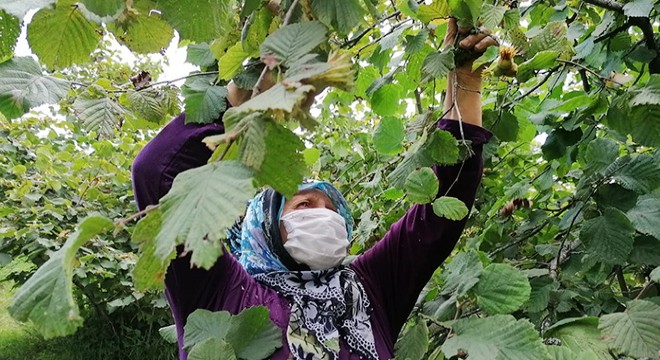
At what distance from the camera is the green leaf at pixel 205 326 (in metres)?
0.62

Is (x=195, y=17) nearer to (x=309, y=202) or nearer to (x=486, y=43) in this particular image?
(x=486, y=43)

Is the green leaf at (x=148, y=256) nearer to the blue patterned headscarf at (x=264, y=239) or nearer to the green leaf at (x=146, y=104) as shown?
the green leaf at (x=146, y=104)

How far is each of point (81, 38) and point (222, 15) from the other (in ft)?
0.53

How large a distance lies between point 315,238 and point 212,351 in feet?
2.71

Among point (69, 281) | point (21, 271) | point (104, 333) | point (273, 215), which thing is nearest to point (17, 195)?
point (21, 271)

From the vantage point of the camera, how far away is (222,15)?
573 mm

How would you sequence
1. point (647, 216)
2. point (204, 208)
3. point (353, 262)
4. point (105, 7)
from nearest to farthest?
point (204, 208) → point (105, 7) → point (647, 216) → point (353, 262)

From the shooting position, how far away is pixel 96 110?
0.79 meters

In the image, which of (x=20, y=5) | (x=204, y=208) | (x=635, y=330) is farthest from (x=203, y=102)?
(x=635, y=330)

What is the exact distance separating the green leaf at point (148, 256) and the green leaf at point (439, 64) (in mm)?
569

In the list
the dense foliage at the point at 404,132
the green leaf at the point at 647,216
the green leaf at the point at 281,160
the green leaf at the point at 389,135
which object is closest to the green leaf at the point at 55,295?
the dense foliage at the point at 404,132

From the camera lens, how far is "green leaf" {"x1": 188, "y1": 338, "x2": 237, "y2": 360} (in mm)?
515

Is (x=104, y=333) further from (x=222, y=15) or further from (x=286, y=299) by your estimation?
(x=222, y=15)

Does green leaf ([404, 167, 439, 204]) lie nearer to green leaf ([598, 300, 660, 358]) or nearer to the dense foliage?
the dense foliage
